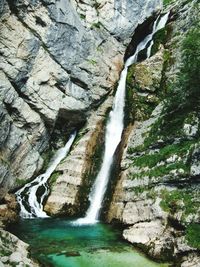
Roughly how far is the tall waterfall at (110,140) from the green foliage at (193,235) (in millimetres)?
8118

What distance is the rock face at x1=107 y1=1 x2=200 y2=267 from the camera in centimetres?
1972

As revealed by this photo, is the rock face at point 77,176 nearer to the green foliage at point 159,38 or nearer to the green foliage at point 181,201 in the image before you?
the green foliage at point 181,201

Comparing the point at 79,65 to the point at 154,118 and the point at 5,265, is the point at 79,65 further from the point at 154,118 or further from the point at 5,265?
the point at 5,265

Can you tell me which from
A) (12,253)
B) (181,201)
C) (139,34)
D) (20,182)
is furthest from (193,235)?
(139,34)

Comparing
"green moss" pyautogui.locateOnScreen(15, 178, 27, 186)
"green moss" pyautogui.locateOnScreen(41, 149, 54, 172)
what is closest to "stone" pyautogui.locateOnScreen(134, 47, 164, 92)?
"green moss" pyautogui.locateOnScreen(41, 149, 54, 172)

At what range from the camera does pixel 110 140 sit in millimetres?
32250

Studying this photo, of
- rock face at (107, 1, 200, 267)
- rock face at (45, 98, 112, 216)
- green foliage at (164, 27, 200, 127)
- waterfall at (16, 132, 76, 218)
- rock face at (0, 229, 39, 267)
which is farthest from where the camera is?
rock face at (45, 98, 112, 216)

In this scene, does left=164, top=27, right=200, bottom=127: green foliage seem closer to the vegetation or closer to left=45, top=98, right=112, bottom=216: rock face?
the vegetation

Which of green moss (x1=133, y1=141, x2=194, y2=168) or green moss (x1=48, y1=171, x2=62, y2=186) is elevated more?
green moss (x1=133, y1=141, x2=194, y2=168)

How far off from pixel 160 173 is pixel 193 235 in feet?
18.0

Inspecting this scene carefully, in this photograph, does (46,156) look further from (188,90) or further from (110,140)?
(188,90)

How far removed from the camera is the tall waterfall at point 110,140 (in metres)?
27.2

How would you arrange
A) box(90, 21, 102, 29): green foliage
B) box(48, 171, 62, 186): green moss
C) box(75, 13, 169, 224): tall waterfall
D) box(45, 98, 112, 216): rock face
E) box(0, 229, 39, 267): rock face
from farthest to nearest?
box(90, 21, 102, 29): green foliage, box(48, 171, 62, 186): green moss, box(45, 98, 112, 216): rock face, box(75, 13, 169, 224): tall waterfall, box(0, 229, 39, 267): rock face

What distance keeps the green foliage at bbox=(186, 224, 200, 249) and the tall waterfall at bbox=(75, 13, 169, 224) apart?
812 cm
